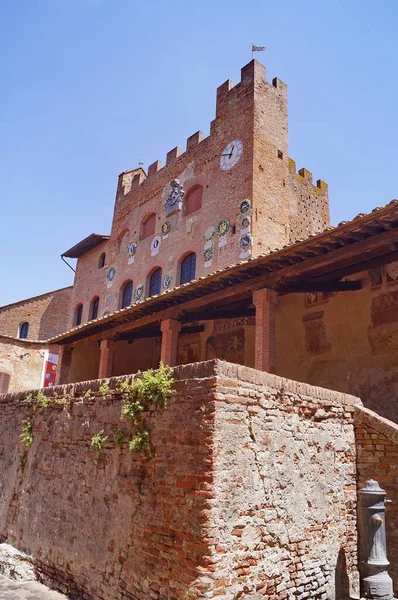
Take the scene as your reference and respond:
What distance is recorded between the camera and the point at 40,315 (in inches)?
1120

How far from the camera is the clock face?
1694 centimetres

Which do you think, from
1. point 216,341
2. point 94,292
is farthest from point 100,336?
point 94,292

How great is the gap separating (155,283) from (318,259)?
11.9m

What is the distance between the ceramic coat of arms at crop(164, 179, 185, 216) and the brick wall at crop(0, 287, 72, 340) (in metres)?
12.2

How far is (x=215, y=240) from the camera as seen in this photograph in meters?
16.5

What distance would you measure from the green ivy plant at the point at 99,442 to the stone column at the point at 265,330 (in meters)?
3.95

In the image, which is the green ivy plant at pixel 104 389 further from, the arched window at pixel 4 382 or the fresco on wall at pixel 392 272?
the arched window at pixel 4 382

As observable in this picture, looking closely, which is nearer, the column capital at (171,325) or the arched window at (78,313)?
the column capital at (171,325)

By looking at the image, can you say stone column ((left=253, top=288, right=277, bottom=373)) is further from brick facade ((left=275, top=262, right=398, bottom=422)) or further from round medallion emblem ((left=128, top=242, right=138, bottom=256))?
round medallion emblem ((left=128, top=242, right=138, bottom=256))

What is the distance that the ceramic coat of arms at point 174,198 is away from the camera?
1889 cm

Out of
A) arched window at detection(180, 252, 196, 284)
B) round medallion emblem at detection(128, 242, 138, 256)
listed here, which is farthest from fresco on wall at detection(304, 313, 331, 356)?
round medallion emblem at detection(128, 242, 138, 256)

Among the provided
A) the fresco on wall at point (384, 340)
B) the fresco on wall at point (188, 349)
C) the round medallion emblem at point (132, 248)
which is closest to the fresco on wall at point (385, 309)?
the fresco on wall at point (384, 340)

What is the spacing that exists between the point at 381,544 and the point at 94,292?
19720 millimetres

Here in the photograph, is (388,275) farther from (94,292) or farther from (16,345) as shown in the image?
(94,292)
